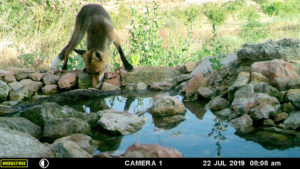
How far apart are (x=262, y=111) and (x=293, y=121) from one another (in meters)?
0.38

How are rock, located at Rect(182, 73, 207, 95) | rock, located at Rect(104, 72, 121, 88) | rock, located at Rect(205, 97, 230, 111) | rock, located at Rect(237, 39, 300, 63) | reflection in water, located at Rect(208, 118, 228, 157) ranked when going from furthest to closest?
1. rock, located at Rect(104, 72, 121, 88)
2. rock, located at Rect(182, 73, 207, 95)
3. rock, located at Rect(237, 39, 300, 63)
4. rock, located at Rect(205, 97, 230, 111)
5. reflection in water, located at Rect(208, 118, 228, 157)

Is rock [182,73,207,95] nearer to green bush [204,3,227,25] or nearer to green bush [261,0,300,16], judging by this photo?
green bush [204,3,227,25]

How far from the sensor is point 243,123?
149 inches

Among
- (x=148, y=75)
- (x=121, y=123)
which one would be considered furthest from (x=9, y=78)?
(x=121, y=123)

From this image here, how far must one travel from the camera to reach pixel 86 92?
5973 millimetres

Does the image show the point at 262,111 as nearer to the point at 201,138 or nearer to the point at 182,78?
the point at 201,138

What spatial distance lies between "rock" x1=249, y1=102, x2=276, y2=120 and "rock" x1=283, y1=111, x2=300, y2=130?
0.21m

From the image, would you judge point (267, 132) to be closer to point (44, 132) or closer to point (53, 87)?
point (44, 132)

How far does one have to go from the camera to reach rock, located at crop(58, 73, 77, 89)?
22.1 ft

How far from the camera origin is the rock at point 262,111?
3.83 metres

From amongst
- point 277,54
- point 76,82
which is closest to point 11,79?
point 76,82

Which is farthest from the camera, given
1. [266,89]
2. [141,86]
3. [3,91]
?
[141,86]

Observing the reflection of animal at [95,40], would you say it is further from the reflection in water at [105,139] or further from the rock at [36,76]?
the reflection in water at [105,139]

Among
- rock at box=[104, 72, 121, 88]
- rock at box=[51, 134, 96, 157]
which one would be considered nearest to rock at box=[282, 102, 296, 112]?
rock at box=[51, 134, 96, 157]
